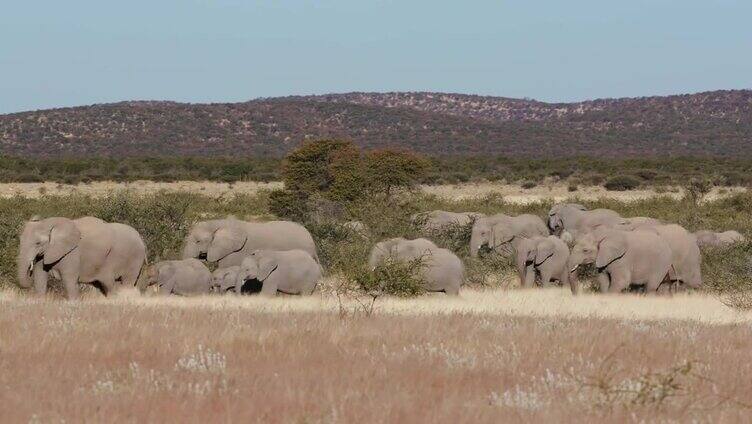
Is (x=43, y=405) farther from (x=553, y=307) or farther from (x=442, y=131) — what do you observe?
(x=442, y=131)

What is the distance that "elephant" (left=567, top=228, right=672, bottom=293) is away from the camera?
2038 centimetres

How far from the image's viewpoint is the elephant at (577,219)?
29.1 metres

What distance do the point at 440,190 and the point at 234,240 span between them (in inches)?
1756

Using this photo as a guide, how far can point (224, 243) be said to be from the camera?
22.7 metres

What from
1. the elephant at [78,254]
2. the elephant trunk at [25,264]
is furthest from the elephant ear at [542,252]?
the elephant trunk at [25,264]

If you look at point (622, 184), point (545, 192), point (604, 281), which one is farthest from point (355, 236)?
point (622, 184)

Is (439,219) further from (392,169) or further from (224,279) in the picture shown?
(392,169)

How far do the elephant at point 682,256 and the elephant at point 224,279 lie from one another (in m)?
8.49

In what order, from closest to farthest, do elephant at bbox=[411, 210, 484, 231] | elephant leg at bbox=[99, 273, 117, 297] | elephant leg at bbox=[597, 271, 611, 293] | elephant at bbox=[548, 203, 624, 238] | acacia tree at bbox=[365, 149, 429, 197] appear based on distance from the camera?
elephant leg at bbox=[99, 273, 117, 297], elephant leg at bbox=[597, 271, 611, 293], elephant at bbox=[548, 203, 624, 238], elephant at bbox=[411, 210, 484, 231], acacia tree at bbox=[365, 149, 429, 197]

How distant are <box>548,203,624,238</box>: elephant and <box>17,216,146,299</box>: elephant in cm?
1398

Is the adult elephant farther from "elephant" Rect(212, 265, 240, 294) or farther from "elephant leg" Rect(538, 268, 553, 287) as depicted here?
"elephant leg" Rect(538, 268, 553, 287)

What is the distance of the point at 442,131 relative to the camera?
5551 inches

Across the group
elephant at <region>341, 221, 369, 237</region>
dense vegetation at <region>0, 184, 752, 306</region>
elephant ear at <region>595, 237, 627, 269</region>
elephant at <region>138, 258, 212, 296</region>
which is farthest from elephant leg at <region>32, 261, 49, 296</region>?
elephant at <region>341, 221, 369, 237</region>

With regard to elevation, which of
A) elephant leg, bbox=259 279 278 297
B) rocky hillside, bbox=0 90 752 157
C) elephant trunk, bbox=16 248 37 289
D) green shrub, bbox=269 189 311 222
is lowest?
rocky hillside, bbox=0 90 752 157
